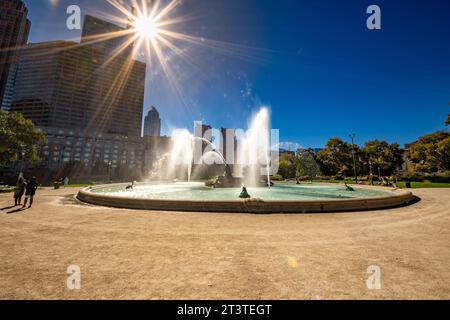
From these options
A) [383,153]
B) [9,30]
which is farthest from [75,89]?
[383,153]

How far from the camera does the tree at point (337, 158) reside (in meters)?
62.9

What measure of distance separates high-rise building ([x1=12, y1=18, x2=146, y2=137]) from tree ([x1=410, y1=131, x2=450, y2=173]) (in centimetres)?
15500

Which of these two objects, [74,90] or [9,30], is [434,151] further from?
[9,30]

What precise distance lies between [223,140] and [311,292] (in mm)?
147184

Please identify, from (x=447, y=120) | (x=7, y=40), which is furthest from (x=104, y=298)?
(x=7, y=40)

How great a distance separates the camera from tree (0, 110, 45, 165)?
89.1 feet

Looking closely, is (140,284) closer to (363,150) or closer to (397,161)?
(363,150)

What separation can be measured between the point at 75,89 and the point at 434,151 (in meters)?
201

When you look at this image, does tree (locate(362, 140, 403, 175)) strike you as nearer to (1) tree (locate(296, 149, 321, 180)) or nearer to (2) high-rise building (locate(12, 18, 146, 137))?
(1) tree (locate(296, 149, 321, 180))

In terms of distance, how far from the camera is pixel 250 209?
1005cm

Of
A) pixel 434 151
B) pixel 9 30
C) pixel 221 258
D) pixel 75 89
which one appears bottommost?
pixel 221 258

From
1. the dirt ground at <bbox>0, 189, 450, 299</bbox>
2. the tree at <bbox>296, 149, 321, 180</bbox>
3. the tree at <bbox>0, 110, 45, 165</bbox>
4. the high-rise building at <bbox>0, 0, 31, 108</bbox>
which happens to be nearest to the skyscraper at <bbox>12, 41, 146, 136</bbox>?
the high-rise building at <bbox>0, 0, 31, 108</bbox>

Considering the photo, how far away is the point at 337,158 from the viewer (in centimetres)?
6394
